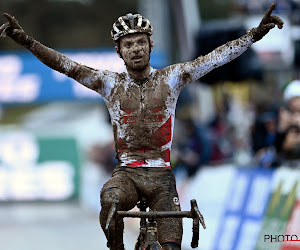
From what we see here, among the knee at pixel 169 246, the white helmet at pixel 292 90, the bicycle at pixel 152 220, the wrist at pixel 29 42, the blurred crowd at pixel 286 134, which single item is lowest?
the knee at pixel 169 246

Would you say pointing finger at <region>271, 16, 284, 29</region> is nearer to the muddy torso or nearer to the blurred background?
the muddy torso

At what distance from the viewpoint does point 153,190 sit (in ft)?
25.4

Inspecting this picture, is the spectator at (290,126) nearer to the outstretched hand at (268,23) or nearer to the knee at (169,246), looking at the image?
the outstretched hand at (268,23)

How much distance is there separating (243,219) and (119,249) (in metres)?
3.94

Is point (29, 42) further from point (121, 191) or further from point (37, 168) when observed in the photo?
point (37, 168)

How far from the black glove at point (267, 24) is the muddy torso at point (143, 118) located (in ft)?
3.02

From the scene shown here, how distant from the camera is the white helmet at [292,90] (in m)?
11.5

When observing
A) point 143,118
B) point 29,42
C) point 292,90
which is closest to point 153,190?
point 143,118

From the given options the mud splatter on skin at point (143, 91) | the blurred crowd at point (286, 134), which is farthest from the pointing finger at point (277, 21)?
the blurred crowd at point (286, 134)

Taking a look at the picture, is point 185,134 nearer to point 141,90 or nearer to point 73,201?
point 73,201

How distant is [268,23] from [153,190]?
1.83m

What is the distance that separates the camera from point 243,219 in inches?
443

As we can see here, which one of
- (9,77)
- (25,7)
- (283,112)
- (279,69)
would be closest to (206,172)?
(283,112)

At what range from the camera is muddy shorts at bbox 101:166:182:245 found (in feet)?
24.8
